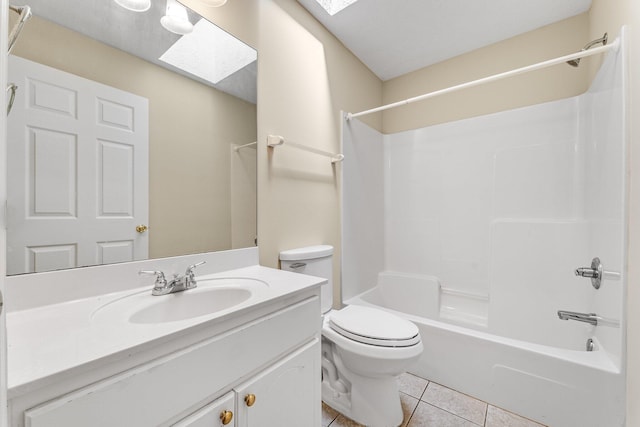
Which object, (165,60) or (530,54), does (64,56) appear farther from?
(530,54)

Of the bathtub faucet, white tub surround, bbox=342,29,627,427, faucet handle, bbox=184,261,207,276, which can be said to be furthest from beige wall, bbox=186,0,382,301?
the bathtub faucet

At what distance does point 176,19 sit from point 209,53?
6.4 inches

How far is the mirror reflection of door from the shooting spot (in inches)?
29.3

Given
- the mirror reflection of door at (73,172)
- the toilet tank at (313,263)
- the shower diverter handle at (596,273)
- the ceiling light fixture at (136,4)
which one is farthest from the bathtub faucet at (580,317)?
the ceiling light fixture at (136,4)

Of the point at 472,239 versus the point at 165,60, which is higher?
the point at 165,60

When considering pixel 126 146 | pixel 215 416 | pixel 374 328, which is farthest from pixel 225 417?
Result: pixel 126 146

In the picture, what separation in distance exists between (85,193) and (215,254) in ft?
1.67

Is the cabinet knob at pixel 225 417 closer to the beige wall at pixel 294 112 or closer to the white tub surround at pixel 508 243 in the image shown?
the beige wall at pixel 294 112

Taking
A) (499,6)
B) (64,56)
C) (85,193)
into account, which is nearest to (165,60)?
(64,56)

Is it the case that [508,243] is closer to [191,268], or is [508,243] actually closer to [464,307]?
[464,307]

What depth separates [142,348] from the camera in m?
0.55

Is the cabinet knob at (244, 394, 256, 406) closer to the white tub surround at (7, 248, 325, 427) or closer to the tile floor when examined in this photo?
the white tub surround at (7, 248, 325, 427)

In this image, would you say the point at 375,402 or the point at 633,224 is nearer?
the point at 633,224

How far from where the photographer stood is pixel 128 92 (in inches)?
37.4
